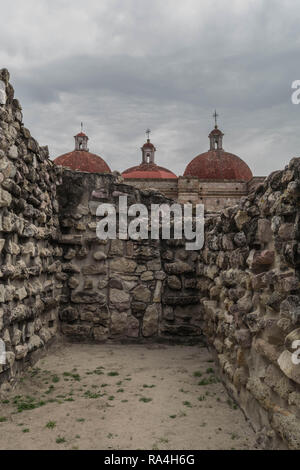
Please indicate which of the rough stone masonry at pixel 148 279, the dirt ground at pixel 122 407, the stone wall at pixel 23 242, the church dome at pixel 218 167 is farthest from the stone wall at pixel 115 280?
the church dome at pixel 218 167

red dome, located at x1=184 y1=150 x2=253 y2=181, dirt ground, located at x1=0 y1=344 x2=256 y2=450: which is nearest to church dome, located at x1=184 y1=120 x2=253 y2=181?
red dome, located at x1=184 y1=150 x2=253 y2=181

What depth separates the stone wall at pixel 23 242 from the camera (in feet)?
10.8

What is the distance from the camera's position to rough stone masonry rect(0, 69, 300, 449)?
7.35 feet

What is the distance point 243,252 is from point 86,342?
3082mm

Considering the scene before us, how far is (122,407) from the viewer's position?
121 inches

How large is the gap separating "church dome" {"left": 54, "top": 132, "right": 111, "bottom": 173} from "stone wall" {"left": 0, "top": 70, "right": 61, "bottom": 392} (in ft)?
57.5

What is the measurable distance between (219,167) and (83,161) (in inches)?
322

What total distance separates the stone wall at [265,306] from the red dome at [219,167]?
1856 centimetres

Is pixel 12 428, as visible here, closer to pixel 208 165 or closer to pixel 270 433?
pixel 270 433

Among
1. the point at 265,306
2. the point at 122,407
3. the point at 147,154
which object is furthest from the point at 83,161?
the point at 265,306

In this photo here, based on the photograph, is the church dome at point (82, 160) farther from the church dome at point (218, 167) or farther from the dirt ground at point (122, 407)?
the dirt ground at point (122, 407)

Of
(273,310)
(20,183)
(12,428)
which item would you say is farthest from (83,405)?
(20,183)

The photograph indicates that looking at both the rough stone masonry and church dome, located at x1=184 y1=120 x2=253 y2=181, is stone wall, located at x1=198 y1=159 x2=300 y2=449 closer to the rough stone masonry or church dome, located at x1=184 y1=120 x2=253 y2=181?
the rough stone masonry

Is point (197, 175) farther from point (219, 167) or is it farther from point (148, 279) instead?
point (148, 279)
